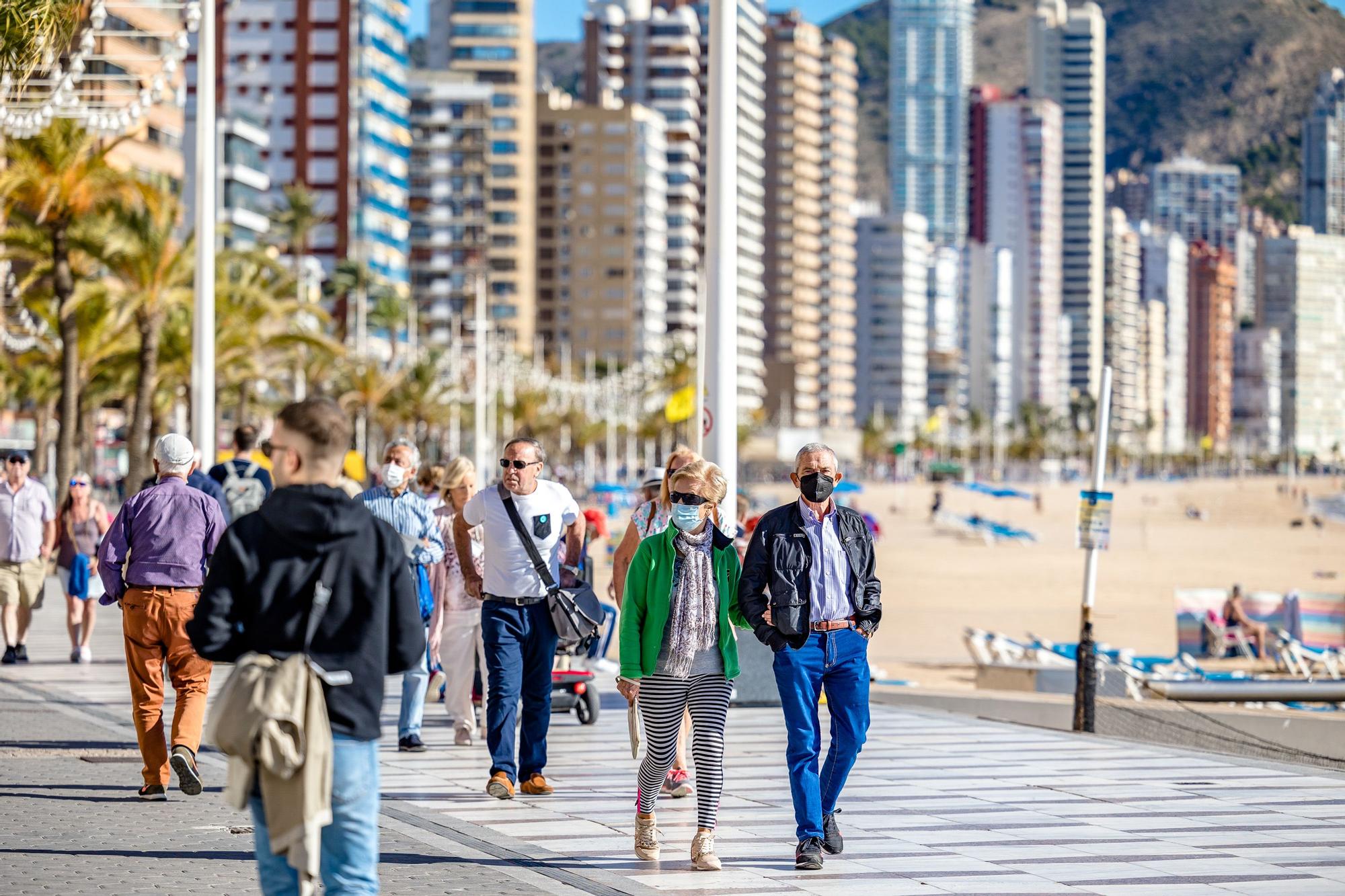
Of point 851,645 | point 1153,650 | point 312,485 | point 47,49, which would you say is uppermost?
point 47,49

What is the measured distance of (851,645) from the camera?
26.6ft

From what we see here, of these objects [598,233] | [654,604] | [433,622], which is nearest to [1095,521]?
[433,622]

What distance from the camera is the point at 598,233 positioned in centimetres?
17162

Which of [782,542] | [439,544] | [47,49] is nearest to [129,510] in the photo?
[439,544]

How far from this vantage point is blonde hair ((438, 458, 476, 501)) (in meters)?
11.5

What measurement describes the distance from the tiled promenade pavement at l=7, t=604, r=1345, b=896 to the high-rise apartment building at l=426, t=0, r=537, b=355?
149 meters

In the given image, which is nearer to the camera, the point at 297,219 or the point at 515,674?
the point at 515,674

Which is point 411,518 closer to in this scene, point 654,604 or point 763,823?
point 763,823

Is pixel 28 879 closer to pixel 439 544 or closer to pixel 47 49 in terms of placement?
pixel 439 544

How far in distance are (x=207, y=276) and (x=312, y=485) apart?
50.2 ft

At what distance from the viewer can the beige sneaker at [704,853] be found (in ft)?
25.8

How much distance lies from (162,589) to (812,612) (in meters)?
3.39

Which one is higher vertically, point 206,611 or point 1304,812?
point 206,611

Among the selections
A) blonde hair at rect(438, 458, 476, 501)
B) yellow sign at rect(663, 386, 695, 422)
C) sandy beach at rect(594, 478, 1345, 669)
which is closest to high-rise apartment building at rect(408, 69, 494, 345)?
sandy beach at rect(594, 478, 1345, 669)
